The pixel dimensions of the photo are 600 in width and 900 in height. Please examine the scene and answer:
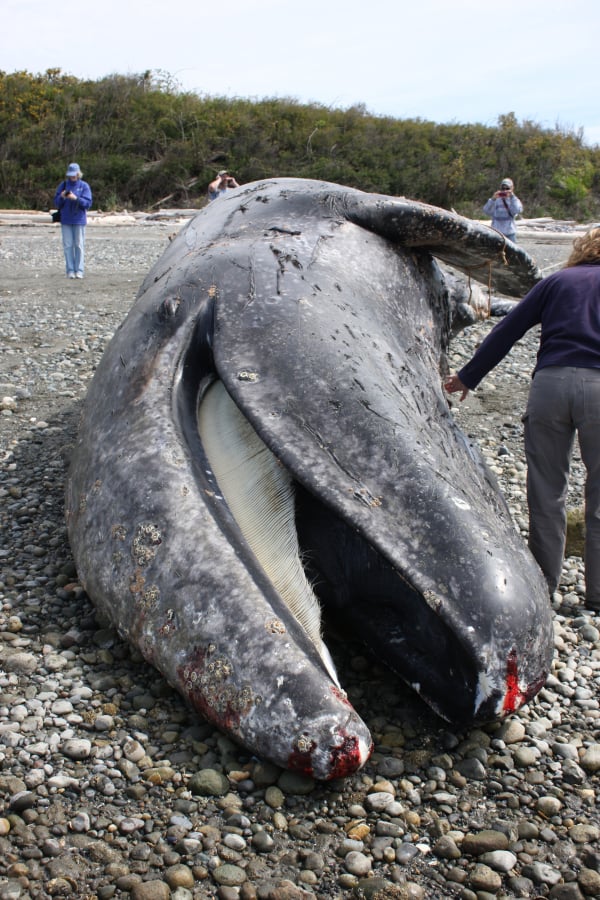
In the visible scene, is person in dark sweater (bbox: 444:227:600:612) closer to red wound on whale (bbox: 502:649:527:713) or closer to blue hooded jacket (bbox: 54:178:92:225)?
red wound on whale (bbox: 502:649:527:713)

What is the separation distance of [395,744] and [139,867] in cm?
103

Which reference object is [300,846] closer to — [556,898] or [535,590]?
[556,898]

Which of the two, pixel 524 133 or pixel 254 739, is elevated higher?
pixel 524 133

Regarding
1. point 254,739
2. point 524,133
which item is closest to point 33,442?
point 254,739

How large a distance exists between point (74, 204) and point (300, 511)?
10.8m

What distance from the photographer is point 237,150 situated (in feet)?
116

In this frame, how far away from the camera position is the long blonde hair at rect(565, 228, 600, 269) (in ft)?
14.5

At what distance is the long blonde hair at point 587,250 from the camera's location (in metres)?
4.41

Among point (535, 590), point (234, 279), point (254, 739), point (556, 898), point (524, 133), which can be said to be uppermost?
point (524, 133)

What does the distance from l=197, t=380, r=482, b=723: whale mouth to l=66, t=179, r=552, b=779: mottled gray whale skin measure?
0.01 metres

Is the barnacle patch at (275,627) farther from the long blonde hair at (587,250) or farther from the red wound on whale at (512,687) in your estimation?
the long blonde hair at (587,250)

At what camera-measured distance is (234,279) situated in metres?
3.92

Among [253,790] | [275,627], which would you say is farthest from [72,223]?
[253,790]

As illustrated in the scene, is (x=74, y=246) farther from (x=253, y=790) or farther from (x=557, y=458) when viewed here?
(x=253, y=790)
